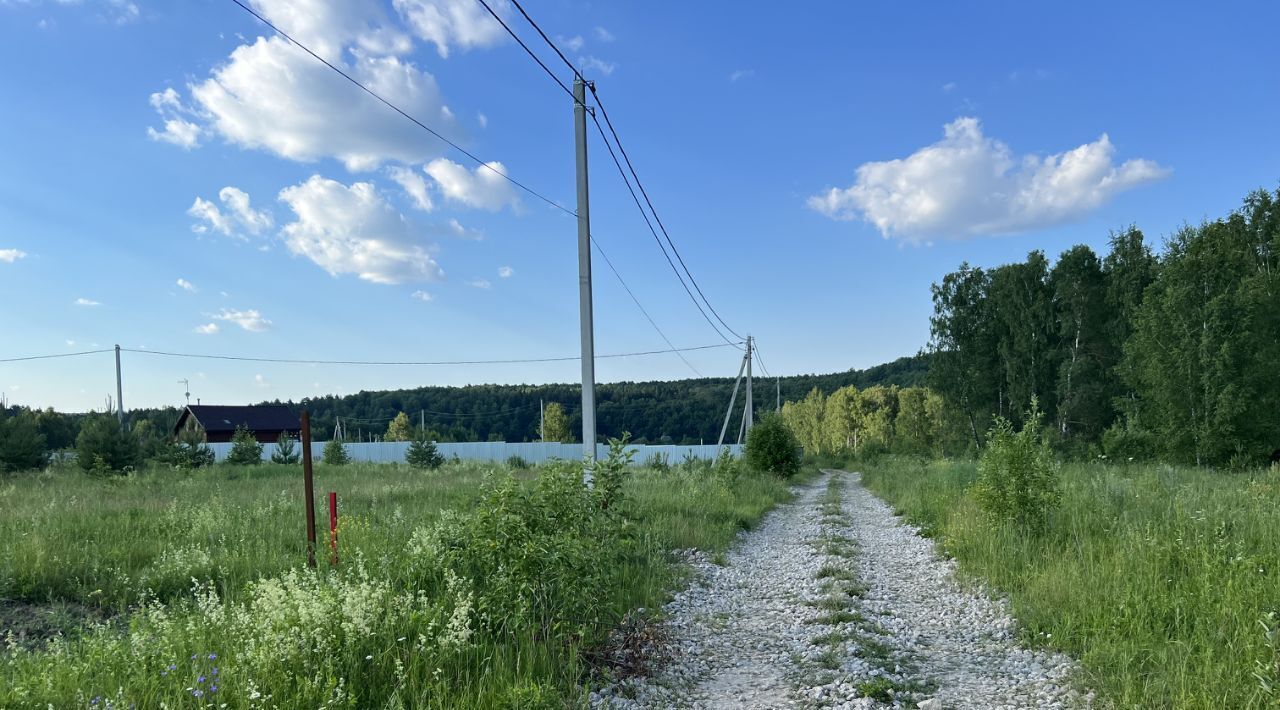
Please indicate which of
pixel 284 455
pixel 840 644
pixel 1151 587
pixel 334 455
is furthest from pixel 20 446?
pixel 1151 587

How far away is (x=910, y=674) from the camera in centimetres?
456

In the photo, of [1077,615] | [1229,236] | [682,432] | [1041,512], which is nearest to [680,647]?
[1077,615]

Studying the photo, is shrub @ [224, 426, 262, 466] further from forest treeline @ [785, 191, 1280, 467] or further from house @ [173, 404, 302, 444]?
forest treeline @ [785, 191, 1280, 467]

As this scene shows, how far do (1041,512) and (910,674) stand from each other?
176 inches

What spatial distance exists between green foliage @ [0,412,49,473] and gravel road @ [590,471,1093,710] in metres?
29.3

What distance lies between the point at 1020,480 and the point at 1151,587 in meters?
2.78

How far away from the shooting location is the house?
59.2m

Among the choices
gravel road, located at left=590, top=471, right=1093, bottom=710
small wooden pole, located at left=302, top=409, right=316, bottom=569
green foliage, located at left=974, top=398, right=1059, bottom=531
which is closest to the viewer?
gravel road, located at left=590, top=471, right=1093, bottom=710

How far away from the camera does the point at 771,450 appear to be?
23.4 meters

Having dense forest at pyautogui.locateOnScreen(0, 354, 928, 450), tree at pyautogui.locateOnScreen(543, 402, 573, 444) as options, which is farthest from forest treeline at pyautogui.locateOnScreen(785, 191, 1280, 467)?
tree at pyautogui.locateOnScreen(543, 402, 573, 444)

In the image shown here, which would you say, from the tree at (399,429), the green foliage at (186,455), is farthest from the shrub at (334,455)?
the tree at (399,429)

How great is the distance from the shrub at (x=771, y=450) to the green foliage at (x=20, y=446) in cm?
2735

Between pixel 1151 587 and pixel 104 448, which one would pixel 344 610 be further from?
pixel 104 448

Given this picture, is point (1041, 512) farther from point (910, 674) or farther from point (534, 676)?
point (534, 676)
